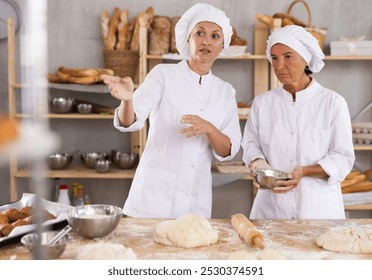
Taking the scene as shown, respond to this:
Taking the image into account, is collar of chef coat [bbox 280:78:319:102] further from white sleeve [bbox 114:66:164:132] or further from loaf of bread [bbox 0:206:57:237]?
loaf of bread [bbox 0:206:57:237]

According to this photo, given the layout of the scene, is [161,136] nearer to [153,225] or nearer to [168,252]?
[153,225]

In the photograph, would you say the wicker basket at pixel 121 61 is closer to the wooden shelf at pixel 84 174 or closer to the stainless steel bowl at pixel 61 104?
the stainless steel bowl at pixel 61 104

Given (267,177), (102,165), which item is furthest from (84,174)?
(267,177)

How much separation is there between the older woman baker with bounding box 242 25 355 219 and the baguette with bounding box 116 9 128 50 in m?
1.45

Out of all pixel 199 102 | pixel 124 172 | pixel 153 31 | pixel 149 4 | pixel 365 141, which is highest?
→ pixel 149 4

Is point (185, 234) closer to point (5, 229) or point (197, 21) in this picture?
point (5, 229)

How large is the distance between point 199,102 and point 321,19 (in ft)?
5.82

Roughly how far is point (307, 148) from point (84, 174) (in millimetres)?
1648

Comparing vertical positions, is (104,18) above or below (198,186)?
above

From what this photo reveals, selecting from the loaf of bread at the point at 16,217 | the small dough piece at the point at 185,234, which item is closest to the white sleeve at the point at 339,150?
the small dough piece at the point at 185,234

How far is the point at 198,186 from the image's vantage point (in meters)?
2.10

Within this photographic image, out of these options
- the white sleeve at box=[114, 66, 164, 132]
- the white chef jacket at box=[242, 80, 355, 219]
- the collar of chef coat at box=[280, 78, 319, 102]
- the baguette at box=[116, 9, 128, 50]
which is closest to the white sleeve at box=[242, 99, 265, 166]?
the white chef jacket at box=[242, 80, 355, 219]

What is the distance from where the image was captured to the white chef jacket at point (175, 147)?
81.1 inches
